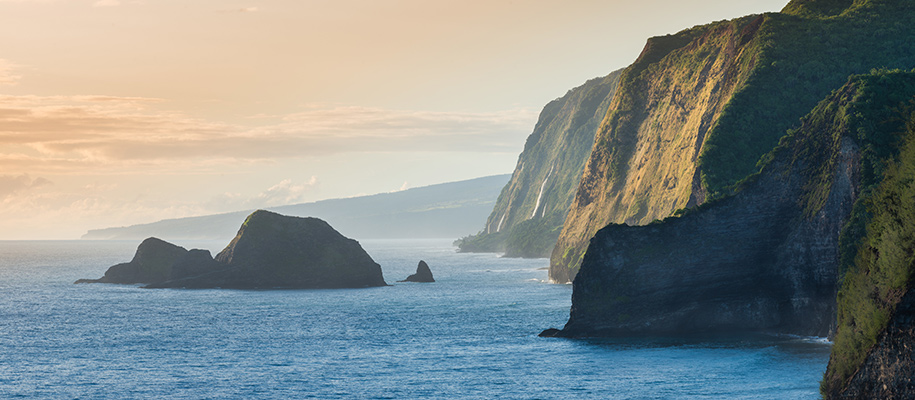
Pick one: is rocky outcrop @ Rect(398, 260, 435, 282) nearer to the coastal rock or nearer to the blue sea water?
the coastal rock

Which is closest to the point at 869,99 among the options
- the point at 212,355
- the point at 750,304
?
the point at 750,304

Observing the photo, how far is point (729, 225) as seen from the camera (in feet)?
222

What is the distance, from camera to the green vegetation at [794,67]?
81375 millimetres

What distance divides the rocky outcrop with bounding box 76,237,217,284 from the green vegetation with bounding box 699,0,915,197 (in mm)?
83297

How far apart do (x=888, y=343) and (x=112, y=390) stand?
43591 millimetres

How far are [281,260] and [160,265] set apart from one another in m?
27.1

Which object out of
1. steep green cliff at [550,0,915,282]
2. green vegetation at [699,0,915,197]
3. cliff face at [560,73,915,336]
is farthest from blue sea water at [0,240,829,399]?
green vegetation at [699,0,915,197]

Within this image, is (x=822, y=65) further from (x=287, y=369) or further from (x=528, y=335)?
(x=287, y=369)

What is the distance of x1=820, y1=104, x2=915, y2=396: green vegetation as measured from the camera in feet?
127

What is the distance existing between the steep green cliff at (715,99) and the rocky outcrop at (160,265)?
58333 mm

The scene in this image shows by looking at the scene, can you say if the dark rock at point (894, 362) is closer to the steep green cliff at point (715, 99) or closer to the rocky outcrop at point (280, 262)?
the steep green cliff at point (715, 99)

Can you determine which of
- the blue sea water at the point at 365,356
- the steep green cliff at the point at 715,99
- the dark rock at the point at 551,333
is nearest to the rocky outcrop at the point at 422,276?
the steep green cliff at the point at 715,99

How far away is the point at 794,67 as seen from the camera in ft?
289

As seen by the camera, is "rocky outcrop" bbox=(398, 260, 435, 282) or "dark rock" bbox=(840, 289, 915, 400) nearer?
"dark rock" bbox=(840, 289, 915, 400)
